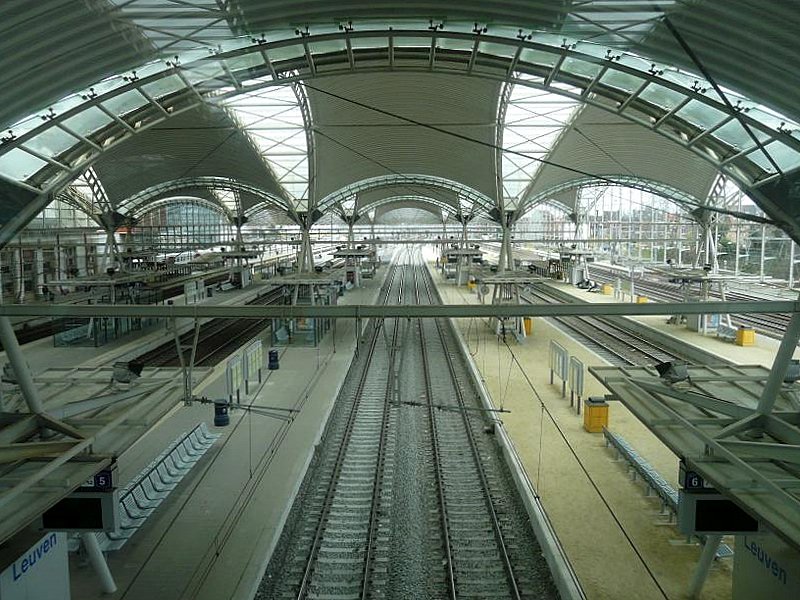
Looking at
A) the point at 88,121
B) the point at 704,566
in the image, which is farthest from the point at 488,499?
the point at 88,121

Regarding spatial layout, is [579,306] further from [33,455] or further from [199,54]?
[199,54]

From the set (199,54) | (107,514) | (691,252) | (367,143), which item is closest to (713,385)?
(107,514)

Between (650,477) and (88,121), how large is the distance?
50.9 ft

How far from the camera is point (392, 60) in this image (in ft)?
49.3

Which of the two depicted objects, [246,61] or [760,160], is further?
[760,160]

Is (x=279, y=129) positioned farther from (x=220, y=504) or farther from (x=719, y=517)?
(x=719, y=517)

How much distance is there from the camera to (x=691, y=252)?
4984 cm

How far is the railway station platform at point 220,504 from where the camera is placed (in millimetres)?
9719

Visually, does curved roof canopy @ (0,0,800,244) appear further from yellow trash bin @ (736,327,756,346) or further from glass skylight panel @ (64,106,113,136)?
yellow trash bin @ (736,327,756,346)

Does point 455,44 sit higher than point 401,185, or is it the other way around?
point 455,44

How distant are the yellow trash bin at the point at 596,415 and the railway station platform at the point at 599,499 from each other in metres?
0.20

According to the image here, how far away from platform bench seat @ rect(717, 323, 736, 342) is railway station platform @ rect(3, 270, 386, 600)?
18.1m

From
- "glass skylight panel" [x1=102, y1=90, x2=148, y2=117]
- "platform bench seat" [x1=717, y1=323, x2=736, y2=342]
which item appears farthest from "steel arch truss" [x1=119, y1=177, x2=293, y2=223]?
"platform bench seat" [x1=717, y1=323, x2=736, y2=342]

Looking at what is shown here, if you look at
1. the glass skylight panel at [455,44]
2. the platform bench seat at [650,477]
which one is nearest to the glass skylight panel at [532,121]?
the glass skylight panel at [455,44]
